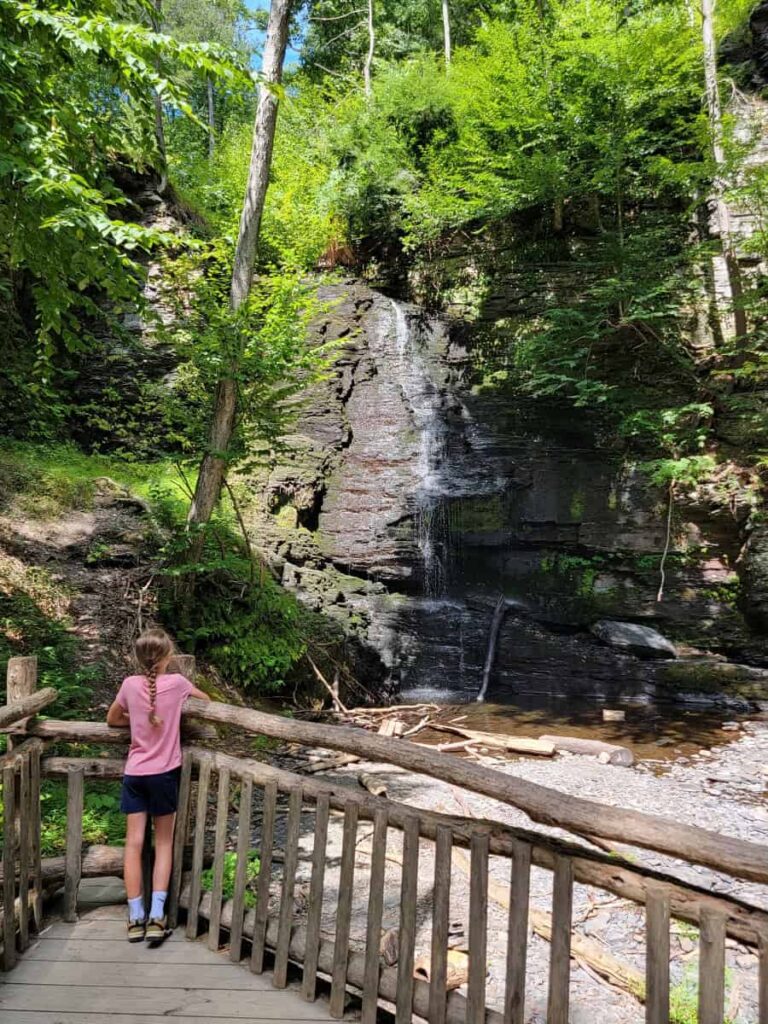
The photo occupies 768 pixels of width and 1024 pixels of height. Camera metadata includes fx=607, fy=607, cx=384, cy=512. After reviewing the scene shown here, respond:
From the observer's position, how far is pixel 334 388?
51.6ft

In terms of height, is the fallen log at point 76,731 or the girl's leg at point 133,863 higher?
the fallen log at point 76,731

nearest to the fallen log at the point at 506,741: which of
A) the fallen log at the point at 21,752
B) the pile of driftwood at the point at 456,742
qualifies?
the pile of driftwood at the point at 456,742

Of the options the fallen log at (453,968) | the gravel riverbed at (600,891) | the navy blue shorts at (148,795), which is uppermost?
the navy blue shorts at (148,795)

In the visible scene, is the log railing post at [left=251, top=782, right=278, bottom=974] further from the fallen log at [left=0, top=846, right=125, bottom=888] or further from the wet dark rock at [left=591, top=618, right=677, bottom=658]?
the wet dark rock at [left=591, top=618, right=677, bottom=658]

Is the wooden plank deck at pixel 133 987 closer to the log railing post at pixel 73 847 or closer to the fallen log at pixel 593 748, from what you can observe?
the log railing post at pixel 73 847

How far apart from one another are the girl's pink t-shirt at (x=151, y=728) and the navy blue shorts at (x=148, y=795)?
0.12ft

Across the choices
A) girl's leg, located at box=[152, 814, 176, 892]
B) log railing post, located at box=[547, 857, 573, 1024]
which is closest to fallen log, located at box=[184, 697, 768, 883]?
log railing post, located at box=[547, 857, 573, 1024]

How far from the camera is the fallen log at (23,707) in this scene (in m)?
3.20

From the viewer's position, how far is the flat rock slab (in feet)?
8.80

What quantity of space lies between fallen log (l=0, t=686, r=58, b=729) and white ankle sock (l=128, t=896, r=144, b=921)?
1.15 meters

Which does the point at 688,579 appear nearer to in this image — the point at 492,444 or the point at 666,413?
the point at 666,413

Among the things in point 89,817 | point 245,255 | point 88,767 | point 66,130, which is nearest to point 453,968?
point 88,767

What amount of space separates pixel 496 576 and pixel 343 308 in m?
8.55

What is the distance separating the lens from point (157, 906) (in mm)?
3236
